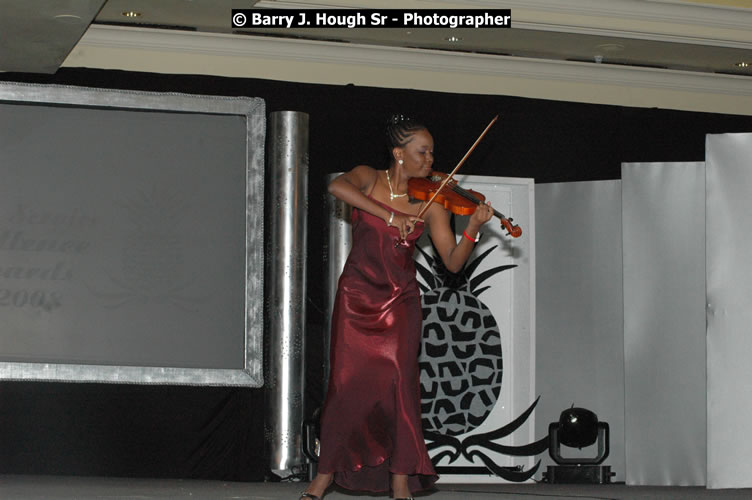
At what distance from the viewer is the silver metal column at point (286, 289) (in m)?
6.58

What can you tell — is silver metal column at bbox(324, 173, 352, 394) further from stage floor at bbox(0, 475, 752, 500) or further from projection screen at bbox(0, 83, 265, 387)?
stage floor at bbox(0, 475, 752, 500)

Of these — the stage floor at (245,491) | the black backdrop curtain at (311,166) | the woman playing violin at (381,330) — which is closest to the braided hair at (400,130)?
the woman playing violin at (381,330)

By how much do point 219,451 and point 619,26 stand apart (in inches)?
134

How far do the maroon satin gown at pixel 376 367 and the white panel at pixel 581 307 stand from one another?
2.46 m

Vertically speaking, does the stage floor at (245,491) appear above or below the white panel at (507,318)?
below

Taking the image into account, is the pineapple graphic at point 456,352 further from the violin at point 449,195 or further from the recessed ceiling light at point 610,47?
the violin at point 449,195

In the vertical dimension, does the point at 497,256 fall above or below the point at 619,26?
below

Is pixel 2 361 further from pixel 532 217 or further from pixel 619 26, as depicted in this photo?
pixel 619 26

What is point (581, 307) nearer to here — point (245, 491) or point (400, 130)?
point (245, 491)

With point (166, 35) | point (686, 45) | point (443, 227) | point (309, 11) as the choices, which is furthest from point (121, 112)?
point (686, 45)

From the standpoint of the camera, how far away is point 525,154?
7262 mm

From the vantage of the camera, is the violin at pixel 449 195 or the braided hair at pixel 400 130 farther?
the braided hair at pixel 400 130

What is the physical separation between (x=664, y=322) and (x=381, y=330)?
2.54 m

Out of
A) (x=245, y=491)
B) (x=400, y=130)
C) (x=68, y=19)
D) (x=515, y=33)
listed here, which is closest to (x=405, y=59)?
(x=515, y=33)
